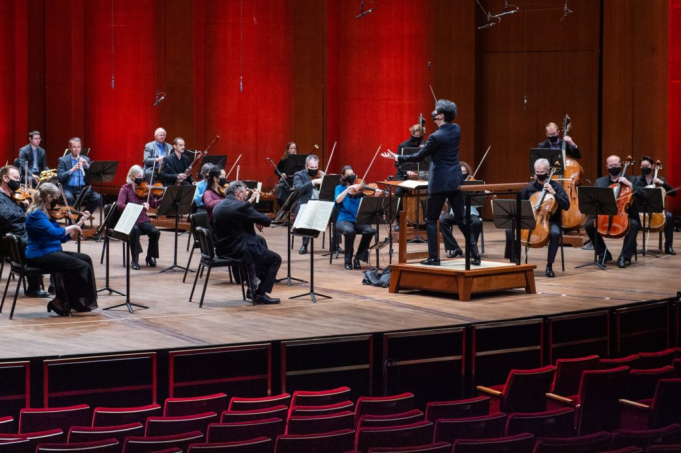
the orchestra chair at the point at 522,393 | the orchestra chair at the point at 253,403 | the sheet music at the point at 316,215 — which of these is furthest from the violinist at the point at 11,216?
the orchestra chair at the point at 522,393

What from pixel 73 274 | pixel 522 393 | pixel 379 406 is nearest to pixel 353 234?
pixel 73 274

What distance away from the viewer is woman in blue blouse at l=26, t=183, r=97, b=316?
7.28 metres

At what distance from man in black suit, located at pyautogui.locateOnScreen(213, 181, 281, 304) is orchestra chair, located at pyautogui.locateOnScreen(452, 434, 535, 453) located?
4.25m

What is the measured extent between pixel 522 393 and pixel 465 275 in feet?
9.09

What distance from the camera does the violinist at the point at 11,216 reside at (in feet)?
27.2

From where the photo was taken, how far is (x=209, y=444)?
3.75 m

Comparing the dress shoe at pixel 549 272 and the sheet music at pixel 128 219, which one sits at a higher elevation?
the sheet music at pixel 128 219

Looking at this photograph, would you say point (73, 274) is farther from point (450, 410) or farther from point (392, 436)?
point (392, 436)

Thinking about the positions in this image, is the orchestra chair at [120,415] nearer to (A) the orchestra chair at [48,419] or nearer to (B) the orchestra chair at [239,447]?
(A) the orchestra chair at [48,419]

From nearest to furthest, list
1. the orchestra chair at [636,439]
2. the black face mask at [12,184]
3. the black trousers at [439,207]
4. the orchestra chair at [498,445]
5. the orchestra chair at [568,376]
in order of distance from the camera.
A: the orchestra chair at [498,445]
the orchestra chair at [636,439]
the orchestra chair at [568,376]
the black trousers at [439,207]
the black face mask at [12,184]

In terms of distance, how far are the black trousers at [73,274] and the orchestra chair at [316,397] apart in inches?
118

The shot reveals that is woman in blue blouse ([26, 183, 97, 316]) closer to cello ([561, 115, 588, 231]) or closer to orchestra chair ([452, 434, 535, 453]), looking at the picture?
orchestra chair ([452, 434, 535, 453])

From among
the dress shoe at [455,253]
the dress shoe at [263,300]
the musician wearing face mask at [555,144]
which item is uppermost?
the musician wearing face mask at [555,144]

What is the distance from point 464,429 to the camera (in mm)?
4273
